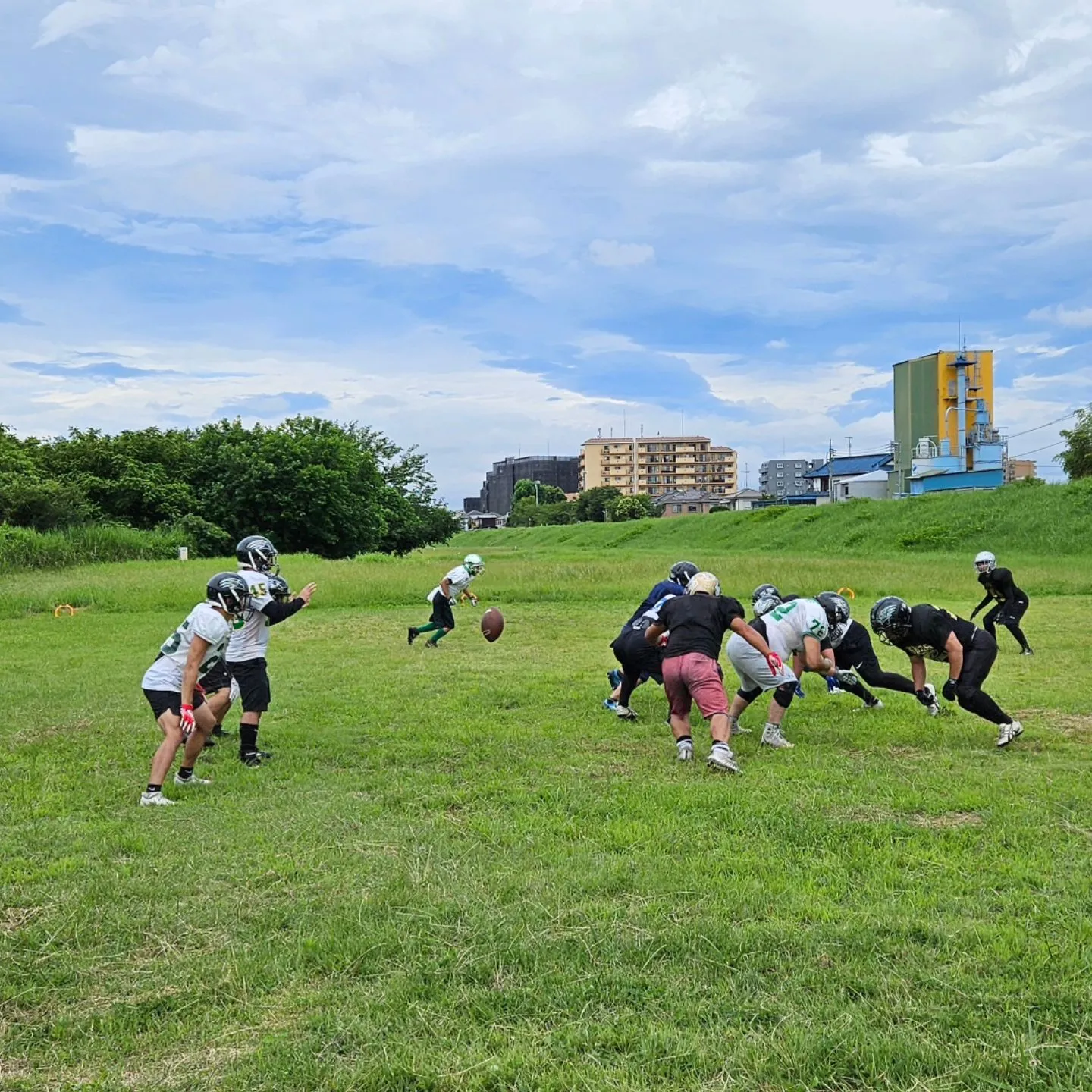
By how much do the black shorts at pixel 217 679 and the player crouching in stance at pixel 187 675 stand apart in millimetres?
1095

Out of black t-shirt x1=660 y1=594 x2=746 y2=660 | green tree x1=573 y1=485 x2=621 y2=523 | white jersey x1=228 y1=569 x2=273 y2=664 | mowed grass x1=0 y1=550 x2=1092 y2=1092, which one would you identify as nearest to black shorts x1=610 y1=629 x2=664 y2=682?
mowed grass x1=0 y1=550 x2=1092 y2=1092

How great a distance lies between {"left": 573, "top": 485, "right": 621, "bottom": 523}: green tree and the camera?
113688 millimetres

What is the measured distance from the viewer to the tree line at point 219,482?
50.0 metres

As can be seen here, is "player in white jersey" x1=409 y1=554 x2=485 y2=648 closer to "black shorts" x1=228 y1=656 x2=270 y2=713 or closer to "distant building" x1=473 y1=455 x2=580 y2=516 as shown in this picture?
"black shorts" x1=228 y1=656 x2=270 y2=713

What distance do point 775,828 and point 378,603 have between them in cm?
2165

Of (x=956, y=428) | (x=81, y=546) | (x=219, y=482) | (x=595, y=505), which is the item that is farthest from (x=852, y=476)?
(x=81, y=546)

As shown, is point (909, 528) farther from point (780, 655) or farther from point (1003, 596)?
point (780, 655)

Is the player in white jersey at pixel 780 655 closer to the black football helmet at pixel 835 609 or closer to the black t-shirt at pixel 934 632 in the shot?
the black football helmet at pixel 835 609

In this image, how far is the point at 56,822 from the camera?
7.41m

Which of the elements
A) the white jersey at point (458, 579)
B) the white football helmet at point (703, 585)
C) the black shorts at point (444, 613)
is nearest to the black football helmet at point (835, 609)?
the white football helmet at point (703, 585)

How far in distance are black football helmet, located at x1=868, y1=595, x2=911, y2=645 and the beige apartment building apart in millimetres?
143457

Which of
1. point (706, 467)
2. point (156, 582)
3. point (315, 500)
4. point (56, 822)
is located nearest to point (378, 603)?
point (156, 582)

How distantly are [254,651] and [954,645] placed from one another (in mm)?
6859

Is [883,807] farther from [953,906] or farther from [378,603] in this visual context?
[378,603]
